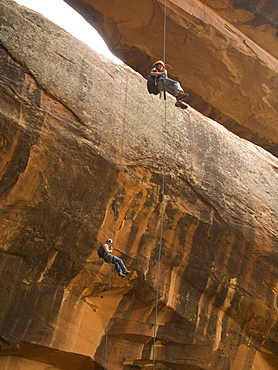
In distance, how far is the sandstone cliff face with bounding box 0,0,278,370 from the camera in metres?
8.67

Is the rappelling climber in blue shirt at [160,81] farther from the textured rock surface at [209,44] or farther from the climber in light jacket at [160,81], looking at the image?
the textured rock surface at [209,44]

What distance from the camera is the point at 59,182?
8.85m

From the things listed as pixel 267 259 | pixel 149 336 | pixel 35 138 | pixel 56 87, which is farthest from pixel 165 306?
pixel 56 87

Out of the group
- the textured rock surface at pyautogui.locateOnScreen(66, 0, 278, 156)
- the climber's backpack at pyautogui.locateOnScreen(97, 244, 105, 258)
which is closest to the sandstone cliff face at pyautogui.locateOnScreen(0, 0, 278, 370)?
the climber's backpack at pyautogui.locateOnScreen(97, 244, 105, 258)

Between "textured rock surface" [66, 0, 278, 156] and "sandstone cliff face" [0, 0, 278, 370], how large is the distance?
12.1ft

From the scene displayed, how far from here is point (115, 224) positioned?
31.6 ft

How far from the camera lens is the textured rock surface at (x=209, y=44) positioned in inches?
540

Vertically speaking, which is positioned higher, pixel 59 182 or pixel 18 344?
pixel 59 182

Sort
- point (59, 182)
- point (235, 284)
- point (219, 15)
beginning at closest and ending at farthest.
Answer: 1. point (59, 182)
2. point (235, 284)
3. point (219, 15)

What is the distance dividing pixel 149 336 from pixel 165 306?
796mm

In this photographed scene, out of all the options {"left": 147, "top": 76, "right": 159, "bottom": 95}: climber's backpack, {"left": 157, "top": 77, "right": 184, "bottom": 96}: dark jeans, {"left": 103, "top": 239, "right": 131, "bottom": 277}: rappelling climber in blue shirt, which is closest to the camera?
{"left": 103, "top": 239, "right": 131, "bottom": 277}: rappelling climber in blue shirt

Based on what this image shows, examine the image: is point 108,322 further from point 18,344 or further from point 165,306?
point 18,344

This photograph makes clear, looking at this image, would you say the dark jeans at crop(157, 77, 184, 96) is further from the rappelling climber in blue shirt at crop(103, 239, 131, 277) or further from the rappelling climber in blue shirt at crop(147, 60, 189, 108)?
the rappelling climber in blue shirt at crop(103, 239, 131, 277)

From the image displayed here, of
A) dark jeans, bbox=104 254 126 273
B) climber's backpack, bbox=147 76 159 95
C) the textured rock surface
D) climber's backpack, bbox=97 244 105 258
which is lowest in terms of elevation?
dark jeans, bbox=104 254 126 273
